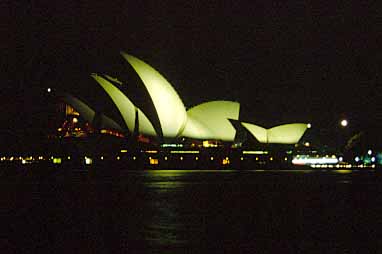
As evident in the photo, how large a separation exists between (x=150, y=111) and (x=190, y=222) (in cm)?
4126

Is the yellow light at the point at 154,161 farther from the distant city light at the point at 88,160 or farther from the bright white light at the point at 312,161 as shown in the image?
the bright white light at the point at 312,161

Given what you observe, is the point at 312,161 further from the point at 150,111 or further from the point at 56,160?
the point at 56,160

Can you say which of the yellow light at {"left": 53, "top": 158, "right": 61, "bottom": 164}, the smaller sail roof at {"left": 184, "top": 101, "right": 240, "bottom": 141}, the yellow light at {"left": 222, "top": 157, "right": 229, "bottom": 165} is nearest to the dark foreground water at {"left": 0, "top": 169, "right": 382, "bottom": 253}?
the yellow light at {"left": 53, "top": 158, "right": 61, "bottom": 164}

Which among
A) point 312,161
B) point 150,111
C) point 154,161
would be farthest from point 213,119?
point 150,111

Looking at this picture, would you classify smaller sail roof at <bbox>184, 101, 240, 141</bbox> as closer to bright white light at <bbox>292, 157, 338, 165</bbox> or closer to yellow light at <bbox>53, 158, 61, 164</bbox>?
bright white light at <bbox>292, 157, 338, 165</bbox>

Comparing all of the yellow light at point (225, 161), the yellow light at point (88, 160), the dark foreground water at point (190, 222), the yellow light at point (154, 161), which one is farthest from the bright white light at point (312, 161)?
the dark foreground water at point (190, 222)

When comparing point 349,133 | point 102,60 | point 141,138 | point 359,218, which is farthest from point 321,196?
point 349,133

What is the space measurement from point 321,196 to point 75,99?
37.3 metres

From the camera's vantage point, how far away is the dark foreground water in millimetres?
11352

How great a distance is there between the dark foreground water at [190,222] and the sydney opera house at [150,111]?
31160 millimetres

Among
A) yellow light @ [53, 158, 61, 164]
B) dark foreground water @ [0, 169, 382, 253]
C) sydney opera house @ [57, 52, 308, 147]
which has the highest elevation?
sydney opera house @ [57, 52, 308, 147]

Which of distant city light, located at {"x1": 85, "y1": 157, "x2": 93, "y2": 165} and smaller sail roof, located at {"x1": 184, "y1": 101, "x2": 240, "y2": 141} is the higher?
smaller sail roof, located at {"x1": 184, "y1": 101, "x2": 240, "y2": 141}

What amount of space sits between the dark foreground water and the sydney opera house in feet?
102

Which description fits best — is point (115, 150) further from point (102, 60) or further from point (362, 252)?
point (362, 252)
